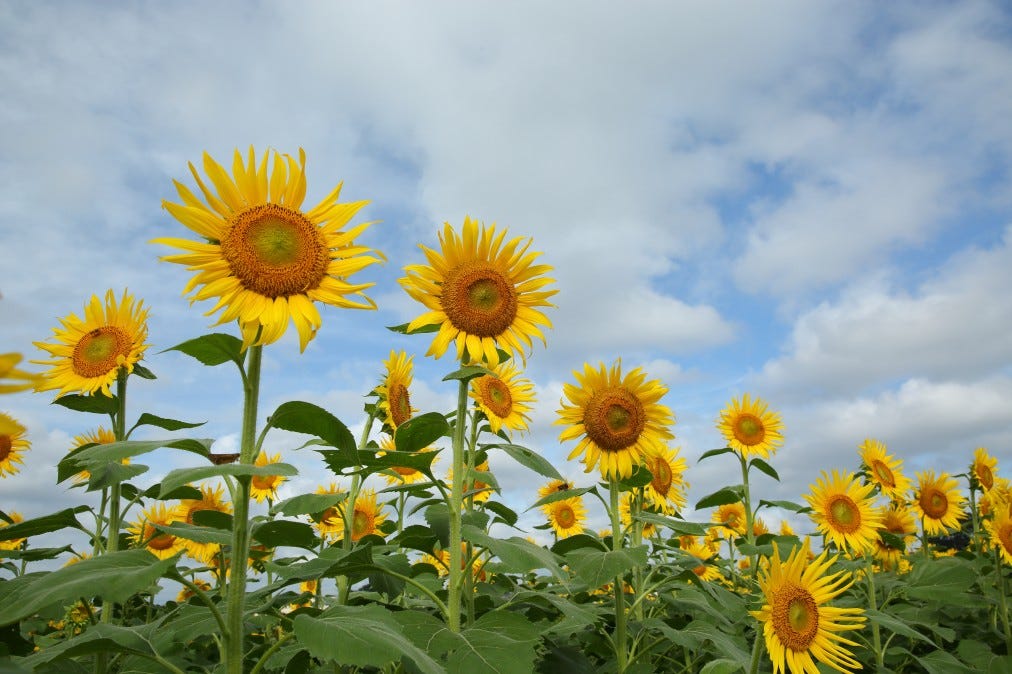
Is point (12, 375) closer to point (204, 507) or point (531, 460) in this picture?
point (531, 460)

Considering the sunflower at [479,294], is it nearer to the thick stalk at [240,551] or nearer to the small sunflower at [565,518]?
the thick stalk at [240,551]

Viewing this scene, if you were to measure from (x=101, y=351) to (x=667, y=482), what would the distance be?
525cm

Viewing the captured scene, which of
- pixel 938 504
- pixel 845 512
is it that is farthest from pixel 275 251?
pixel 938 504

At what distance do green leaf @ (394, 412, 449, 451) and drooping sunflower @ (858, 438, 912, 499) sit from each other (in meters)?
5.99

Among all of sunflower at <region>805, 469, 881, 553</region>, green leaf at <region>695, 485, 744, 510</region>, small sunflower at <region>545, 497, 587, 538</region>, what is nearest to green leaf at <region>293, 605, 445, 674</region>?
green leaf at <region>695, 485, 744, 510</region>

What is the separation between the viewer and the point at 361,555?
3123 millimetres

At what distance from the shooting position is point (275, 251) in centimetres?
313

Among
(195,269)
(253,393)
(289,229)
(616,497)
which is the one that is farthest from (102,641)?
(616,497)

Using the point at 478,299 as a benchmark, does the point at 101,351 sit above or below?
below

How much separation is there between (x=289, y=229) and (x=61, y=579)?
1.52 metres

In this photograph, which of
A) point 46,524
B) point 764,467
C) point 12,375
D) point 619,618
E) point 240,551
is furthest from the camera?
point 764,467

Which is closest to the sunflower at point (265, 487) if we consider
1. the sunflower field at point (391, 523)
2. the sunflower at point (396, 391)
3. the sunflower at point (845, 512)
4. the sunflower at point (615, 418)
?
the sunflower field at point (391, 523)

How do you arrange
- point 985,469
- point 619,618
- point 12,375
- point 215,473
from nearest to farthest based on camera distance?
point 12,375, point 215,473, point 619,618, point 985,469

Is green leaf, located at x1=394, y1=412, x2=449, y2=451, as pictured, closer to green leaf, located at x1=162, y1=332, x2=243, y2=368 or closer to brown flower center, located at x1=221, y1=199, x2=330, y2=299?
brown flower center, located at x1=221, y1=199, x2=330, y2=299
